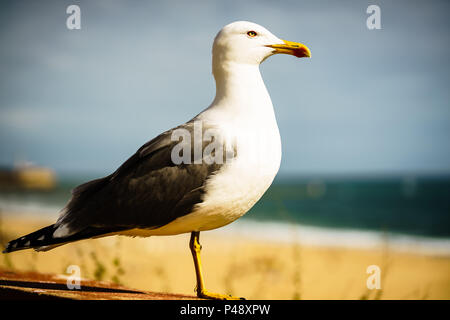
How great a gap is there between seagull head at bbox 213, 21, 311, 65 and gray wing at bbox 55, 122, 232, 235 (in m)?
0.66

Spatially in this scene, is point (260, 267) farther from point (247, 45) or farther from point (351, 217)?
point (351, 217)

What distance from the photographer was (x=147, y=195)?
3.12m

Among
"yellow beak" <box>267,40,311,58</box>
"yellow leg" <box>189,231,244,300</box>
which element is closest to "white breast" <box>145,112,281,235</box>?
"yellow leg" <box>189,231,244,300</box>

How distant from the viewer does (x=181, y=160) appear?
3.09 metres

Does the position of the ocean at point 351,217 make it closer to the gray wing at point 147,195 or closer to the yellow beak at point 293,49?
the yellow beak at point 293,49

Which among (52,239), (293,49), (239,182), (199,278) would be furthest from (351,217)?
(52,239)

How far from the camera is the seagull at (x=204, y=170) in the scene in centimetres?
295

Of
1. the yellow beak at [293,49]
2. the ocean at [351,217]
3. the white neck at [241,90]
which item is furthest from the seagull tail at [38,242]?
the ocean at [351,217]

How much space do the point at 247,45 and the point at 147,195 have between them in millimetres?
1405

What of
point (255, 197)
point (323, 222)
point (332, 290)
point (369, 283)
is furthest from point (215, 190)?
point (323, 222)

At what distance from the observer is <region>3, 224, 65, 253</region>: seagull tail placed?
3.08m

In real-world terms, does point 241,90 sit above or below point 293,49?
below

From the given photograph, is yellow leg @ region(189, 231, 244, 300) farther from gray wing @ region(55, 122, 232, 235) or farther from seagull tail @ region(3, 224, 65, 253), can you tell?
seagull tail @ region(3, 224, 65, 253)
